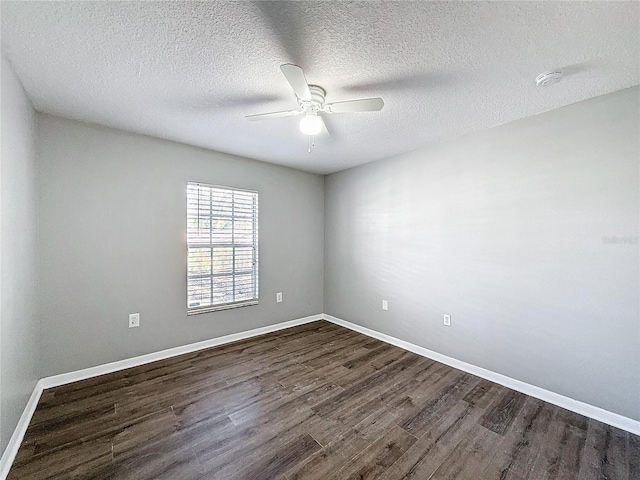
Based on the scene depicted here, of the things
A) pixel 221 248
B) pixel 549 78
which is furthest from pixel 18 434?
pixel 549 78

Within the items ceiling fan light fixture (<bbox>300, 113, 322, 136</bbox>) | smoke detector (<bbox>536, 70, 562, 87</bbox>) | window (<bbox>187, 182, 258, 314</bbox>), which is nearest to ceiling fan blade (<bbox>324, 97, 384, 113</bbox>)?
ceiling fan light fixture (<bbox>300, 113, 322, 136</bbox>)

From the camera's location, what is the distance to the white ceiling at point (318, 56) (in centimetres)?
124

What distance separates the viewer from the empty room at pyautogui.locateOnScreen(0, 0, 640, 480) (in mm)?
1430

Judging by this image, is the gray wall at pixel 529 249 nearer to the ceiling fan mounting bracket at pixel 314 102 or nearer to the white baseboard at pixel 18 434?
the ceiling fan mounting bracket at pixel 314 102

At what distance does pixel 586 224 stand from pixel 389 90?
5.94 ft

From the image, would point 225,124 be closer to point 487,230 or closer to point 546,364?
point 487,230

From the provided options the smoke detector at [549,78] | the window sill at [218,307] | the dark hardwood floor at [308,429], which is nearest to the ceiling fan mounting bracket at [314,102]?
the smoke detector at [549,78]

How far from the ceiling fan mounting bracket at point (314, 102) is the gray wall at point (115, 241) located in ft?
5.84

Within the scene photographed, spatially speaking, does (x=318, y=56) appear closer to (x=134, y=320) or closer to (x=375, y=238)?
(x=375, y=238)

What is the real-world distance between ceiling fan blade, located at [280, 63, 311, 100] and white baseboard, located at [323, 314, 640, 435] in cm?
284

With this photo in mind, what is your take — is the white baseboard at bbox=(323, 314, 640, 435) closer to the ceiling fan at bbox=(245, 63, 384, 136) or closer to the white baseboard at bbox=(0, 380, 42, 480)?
the ceiling fan at bbox=(245, 63, 384, 136)

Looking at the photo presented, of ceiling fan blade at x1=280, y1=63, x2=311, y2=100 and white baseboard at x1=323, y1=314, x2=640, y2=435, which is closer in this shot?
ceiling fan blade at x1=280, y1=63, x2=311, y2=100

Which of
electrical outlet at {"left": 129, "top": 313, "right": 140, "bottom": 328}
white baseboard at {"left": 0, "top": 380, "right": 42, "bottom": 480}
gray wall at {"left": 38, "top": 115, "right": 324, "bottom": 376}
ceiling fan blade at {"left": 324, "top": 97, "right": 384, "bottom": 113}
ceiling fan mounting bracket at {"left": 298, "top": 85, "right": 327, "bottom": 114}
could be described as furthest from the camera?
electrical outlet at {"left": 129, "top": 313, "right": 140, "bottom": 328}

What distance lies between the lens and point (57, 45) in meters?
1.44
